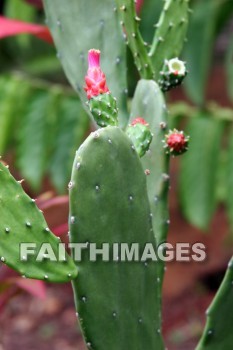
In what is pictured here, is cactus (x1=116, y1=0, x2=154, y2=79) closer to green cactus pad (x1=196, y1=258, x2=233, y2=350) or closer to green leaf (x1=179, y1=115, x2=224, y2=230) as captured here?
green cactus pad (x1=196, y1=258, x2=233, y2=350)

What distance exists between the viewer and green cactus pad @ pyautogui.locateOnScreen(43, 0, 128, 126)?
A: 1331 mm

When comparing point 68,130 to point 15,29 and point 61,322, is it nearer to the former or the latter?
point 15,29

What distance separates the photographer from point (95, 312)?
3.76ft

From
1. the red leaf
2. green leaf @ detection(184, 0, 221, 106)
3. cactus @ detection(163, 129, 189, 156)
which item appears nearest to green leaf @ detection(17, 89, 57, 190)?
green leaf @ detection(184, 0, 221, 106)

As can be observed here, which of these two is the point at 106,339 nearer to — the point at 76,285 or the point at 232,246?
the point at 76,285

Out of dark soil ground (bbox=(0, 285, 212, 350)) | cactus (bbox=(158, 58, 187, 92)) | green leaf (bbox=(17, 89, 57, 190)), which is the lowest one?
cactus (bbox=(158, 58, 187, 92))

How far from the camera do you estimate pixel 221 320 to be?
4.01 feet

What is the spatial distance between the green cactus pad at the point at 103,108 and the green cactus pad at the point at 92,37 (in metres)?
0.21

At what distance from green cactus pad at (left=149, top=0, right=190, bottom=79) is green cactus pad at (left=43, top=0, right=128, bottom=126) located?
53 millimetres

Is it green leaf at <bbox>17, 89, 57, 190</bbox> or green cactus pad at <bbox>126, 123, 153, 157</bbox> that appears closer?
green cactus pad at <bbox>126, 123, 153, 157</bbox>

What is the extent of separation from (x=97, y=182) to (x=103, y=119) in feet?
0.30

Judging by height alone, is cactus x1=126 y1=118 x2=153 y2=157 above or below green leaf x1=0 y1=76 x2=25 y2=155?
below

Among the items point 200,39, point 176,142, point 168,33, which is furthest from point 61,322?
point 176,142

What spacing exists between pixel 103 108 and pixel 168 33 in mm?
291
